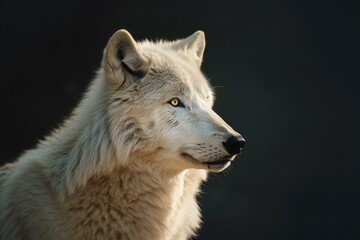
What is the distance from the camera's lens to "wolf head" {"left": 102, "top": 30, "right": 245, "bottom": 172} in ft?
11.0

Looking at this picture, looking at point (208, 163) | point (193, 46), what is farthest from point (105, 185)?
point (193, 46)

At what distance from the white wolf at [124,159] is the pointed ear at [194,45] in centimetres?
45

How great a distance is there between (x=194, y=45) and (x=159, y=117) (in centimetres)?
90

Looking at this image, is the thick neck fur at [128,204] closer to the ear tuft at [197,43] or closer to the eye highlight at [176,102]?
the eye highlight at [176,102]

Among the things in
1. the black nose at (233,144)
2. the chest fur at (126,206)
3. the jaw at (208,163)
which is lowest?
the chest fur at (126,206)

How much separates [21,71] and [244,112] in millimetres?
2162

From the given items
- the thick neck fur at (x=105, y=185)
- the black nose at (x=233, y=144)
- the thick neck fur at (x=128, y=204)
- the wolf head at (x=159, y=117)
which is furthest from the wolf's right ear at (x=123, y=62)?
the black nose at (x=233, y=144)

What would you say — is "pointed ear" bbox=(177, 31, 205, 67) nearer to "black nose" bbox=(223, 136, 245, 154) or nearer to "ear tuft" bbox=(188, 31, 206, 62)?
"ear tuft" bbox=(188, 31, 206, 62)

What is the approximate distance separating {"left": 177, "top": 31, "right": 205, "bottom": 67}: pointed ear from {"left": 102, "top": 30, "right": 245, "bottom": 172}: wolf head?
462 mm

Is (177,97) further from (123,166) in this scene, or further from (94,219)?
(94,219)

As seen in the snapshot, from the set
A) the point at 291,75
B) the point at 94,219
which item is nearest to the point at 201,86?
the point at 94,219

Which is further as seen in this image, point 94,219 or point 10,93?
point 10,93

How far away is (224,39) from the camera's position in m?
6.10

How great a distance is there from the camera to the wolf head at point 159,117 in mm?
3355
